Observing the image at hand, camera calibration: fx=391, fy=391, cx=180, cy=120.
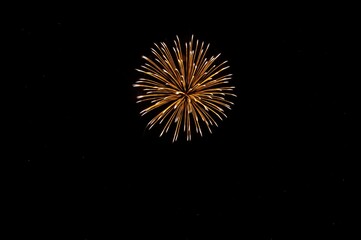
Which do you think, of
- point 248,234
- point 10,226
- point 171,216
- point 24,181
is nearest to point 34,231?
point 10,226

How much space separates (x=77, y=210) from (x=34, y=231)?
0.24 metres

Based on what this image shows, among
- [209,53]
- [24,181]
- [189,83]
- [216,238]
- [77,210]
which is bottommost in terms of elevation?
[216,238]

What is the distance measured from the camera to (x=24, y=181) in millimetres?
1992

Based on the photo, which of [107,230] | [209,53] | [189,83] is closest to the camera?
[189,83]

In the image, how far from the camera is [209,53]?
75.8 inches

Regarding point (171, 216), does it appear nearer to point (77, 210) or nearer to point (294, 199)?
point (77, 210)

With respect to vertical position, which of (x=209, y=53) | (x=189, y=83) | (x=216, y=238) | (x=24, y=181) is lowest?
(x=216, y=238)

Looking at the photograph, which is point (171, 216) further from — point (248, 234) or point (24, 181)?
point (24, 181)

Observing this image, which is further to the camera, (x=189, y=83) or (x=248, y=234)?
(x=248, y=234)

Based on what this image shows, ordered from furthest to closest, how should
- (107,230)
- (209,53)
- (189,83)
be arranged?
(107,230) → (209,53) → (189,83)

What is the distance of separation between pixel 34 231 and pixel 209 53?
4.17ft

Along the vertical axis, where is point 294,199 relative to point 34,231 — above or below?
above

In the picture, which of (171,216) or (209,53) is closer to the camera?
(209,53)

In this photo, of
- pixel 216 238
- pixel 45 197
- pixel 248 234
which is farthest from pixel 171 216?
pixel 45 197
